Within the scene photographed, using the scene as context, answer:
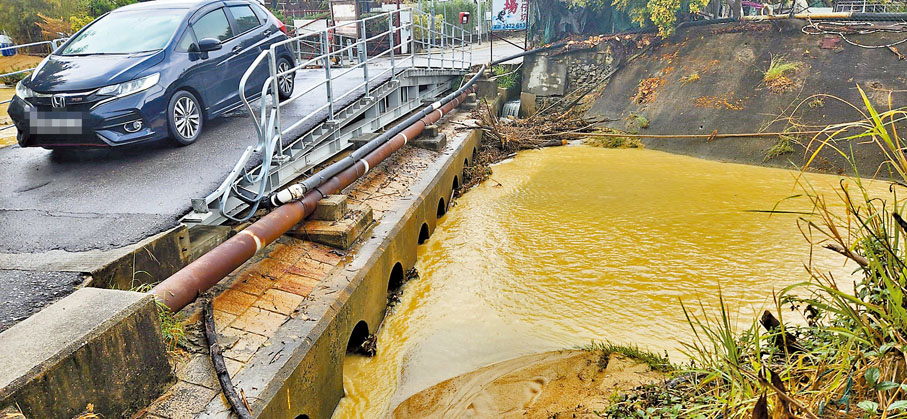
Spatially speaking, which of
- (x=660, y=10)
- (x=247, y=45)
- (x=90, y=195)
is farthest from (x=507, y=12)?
(x=90, y=195)

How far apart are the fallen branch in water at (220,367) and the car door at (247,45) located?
14.1 ft

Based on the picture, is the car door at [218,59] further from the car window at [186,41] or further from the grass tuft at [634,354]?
the grass tuft at [634,354]

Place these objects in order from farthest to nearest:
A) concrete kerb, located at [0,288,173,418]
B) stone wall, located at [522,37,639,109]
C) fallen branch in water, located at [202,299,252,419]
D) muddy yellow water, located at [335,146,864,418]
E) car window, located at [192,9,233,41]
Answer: stone wall, located at [522,37,639,109] < car window, located at [192,9,233,41] < muddy yellow water, located at [335,146,864,418] < fallen branch in water, located at [202,299,252,419] < concrete kerb, located at [0,288,173,418]

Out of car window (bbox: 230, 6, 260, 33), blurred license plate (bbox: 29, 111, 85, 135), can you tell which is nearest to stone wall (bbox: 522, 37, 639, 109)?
car window (bbox: 230, 6, 260, 33)

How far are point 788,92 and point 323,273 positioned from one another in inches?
495

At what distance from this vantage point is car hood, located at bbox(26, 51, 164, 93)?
646cm

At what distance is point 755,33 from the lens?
15.2 meters

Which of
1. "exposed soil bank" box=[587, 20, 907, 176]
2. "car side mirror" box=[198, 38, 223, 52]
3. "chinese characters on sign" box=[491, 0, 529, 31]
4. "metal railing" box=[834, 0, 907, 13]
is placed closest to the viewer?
"car side mirror" box=[198, 38, 223, 52]

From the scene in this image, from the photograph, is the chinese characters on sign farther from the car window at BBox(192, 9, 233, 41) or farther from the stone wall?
the car window at BBox(192, 9, 233, 41)

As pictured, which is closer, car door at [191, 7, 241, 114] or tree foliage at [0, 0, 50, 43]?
car door at [191, 7, 241, 114]

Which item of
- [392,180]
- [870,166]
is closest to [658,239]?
[392,180]

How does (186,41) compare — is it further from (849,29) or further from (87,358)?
(849,29)

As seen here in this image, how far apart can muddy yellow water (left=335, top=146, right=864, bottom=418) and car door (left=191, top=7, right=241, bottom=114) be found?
11.4 feet

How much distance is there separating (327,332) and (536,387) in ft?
6.32
